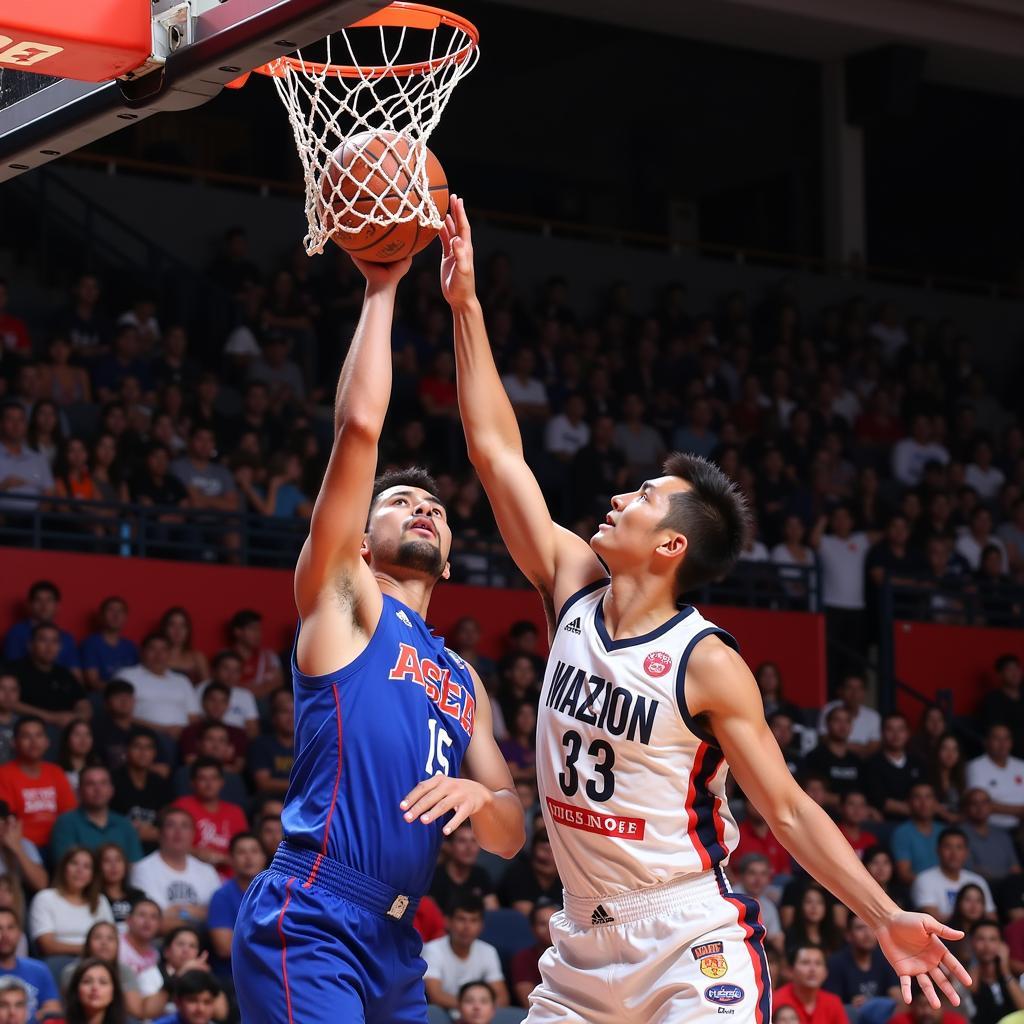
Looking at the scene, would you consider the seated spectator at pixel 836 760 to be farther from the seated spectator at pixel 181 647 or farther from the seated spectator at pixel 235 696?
the seated spectator at pixel 181 647

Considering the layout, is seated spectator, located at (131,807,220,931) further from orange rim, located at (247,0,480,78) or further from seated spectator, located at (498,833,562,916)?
orange rim, located at (247,0,480,78)

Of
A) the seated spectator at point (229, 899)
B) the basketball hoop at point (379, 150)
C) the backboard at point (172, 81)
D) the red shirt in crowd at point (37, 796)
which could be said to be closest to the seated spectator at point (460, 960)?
the seated spectator at point (229, 899)

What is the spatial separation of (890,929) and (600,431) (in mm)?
9569

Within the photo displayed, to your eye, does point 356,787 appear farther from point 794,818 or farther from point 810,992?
point 810,992

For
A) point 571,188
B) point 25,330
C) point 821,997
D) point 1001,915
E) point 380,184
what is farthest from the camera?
point 571,188

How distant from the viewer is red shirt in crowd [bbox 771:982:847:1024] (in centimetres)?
927

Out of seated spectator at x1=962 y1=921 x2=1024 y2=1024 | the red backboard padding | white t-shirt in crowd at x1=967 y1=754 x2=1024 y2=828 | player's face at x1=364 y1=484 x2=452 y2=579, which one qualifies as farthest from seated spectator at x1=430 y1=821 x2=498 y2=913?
the red backboard padding

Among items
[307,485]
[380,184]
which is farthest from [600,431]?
[380,184]

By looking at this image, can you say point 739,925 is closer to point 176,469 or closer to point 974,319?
point 176,469

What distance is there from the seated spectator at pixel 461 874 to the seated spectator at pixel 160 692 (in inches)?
67.0

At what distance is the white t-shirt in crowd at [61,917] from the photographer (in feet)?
27.9

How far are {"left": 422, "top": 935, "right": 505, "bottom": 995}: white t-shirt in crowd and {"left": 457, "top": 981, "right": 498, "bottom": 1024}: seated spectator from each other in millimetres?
376

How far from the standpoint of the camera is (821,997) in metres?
9.41

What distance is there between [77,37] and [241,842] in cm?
571
